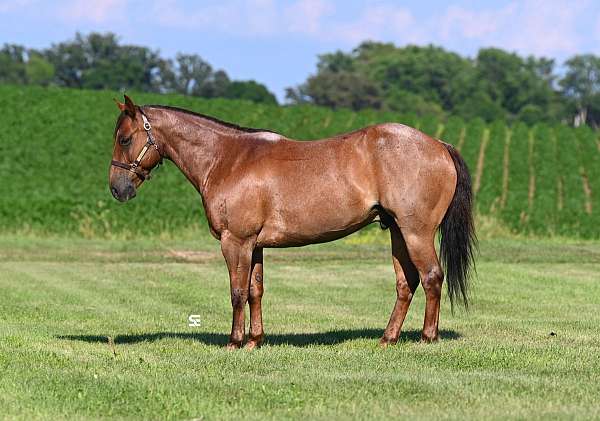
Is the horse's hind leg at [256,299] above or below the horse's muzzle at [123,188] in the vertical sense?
below

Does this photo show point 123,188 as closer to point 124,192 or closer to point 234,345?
point 124,192

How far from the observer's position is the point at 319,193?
12.3 m

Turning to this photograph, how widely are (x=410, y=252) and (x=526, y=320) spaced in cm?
417

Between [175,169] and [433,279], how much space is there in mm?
38534

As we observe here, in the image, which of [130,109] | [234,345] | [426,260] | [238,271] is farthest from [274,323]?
[130,109]

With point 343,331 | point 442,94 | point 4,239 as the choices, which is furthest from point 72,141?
point 442,94

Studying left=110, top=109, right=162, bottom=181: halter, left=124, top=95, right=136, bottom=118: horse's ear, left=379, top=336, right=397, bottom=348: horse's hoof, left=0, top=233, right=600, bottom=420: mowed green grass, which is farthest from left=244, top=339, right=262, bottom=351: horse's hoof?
left=124, top=95, right=136, bottom=118: horse's ear

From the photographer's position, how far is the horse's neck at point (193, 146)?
1277 centimetres

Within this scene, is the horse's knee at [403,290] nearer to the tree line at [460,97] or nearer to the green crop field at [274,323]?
the green crop field at [274,323]

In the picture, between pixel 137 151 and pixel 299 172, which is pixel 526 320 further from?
pixel 137 151

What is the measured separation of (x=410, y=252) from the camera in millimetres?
12406

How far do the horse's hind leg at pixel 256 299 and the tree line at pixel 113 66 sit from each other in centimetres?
14593

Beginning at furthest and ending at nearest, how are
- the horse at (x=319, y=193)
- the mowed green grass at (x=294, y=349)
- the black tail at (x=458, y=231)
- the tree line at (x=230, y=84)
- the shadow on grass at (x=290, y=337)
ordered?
the tree line at (x=230, y=84)
the shadow on grass at (x=290, y=337)
the black tail at (x=458, y=231)
the horse at (x=319, y=193)
the mowed green grass at (x=294, y=349)

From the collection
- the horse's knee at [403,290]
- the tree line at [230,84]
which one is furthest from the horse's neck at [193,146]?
the tree line at [230,84]
